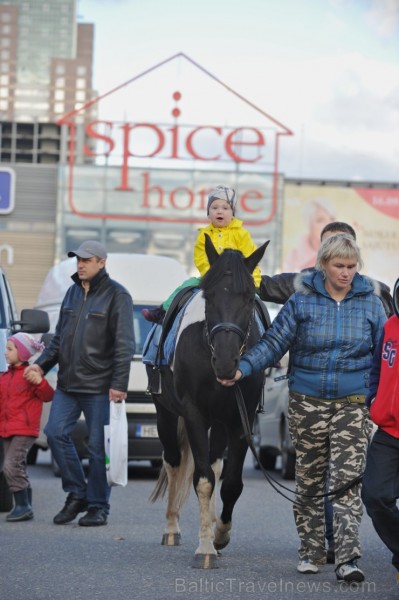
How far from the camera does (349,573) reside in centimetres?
762

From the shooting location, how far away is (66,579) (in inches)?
304

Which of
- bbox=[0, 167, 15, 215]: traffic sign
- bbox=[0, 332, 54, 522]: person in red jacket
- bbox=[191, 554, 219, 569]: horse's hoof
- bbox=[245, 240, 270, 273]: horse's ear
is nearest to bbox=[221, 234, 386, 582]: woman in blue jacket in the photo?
bbox=[245, 240, 270, 273]: horse's ear

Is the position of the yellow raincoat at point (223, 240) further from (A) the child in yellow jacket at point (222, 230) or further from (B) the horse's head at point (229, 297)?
(B) the horse's head at point (229, 297)

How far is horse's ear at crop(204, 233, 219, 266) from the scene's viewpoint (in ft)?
27.6

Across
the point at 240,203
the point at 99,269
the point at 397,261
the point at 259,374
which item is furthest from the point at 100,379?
the point at 397,261

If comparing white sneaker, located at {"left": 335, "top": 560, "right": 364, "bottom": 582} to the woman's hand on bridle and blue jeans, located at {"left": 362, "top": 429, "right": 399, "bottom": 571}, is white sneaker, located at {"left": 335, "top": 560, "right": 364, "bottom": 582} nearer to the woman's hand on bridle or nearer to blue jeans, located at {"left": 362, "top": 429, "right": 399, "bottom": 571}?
blue jeans, located at {"left": 362, "top": 429, "right": 399, "bottom": 571}

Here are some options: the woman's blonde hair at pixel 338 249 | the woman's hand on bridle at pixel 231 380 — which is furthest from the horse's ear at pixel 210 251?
the woman's hand on bridle at pixel 231 380

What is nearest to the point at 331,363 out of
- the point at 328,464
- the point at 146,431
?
the point at 328,464

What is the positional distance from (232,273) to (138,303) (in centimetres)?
1011

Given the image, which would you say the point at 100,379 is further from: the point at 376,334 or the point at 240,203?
the point at 240,203

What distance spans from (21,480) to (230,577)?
3808 millimetres

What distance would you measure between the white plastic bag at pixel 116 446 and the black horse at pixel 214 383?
1.07 meters

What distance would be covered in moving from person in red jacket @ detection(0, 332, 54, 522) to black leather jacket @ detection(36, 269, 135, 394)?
246 millimetres

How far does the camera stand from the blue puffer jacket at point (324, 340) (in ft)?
26.1
